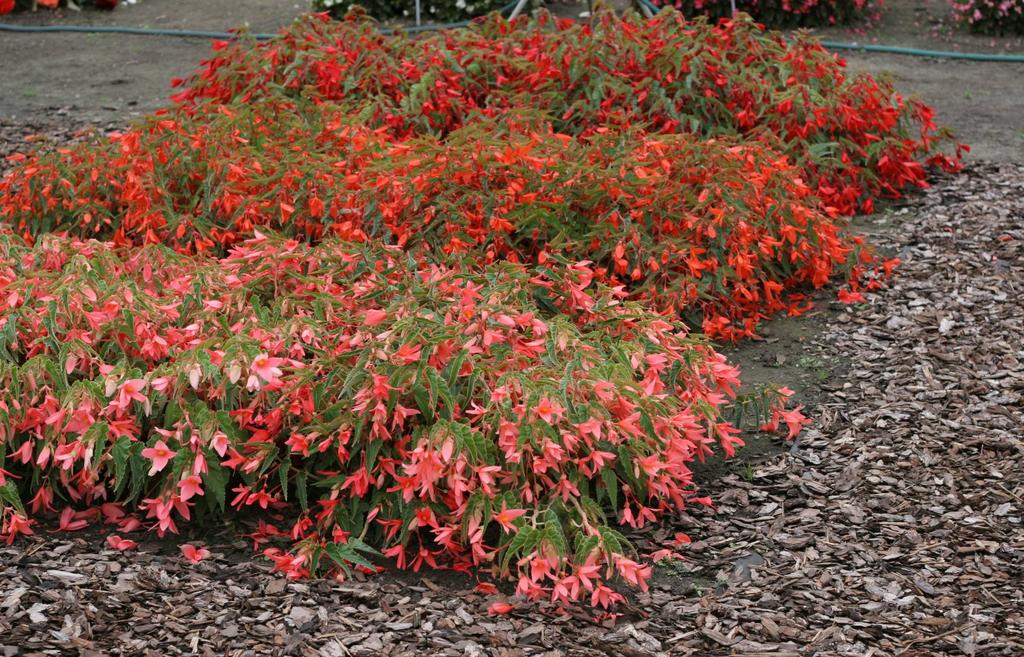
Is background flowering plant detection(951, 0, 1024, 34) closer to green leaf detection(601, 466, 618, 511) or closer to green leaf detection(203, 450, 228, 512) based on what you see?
green leaf detection(601, 466, 618, 511)

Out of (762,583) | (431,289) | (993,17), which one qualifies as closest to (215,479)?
(431,289)

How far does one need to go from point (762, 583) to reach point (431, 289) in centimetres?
125

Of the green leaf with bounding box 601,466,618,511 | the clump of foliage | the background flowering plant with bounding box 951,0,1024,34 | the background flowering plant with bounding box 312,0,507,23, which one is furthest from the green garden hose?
the green leaf with bounding box 601,466,618,511

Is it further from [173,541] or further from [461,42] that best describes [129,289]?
[461,42]

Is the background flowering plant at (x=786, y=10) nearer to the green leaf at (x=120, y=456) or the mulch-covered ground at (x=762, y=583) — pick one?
the mulch-covered ground at (x=762, y=583)

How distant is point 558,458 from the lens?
3.08m

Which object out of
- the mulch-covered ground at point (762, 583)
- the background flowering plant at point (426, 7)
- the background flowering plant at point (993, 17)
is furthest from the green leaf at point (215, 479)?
the background flowering plant at point (993, 17)

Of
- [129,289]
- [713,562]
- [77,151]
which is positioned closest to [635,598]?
[713,562]

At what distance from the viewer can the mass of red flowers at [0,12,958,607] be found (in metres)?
3.14

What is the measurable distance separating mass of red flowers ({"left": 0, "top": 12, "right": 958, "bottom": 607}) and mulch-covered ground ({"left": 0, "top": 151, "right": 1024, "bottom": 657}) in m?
0.11

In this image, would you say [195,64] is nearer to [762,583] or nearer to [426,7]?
[426,7]

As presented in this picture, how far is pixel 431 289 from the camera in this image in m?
3.62

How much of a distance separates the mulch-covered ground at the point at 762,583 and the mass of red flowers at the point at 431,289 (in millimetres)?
108

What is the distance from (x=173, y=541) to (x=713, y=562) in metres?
1.43
